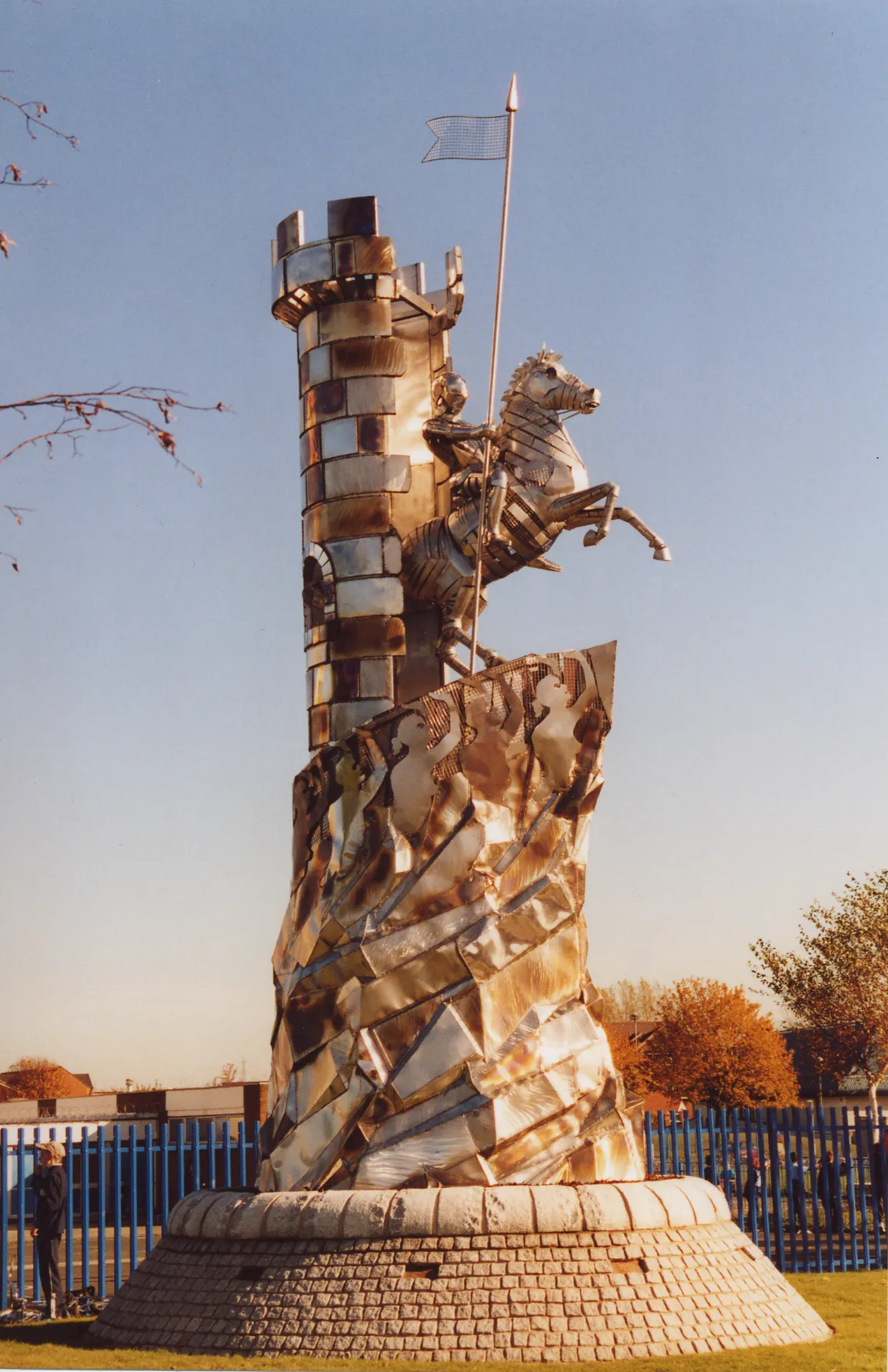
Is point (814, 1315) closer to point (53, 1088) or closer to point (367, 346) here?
point (367, 346)

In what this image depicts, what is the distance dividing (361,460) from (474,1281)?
25.9 ft

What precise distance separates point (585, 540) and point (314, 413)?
3071mm

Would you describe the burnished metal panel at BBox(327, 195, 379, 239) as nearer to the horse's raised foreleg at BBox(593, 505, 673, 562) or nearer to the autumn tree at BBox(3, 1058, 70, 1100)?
the horse's raised foreleg at BBox(593, 505, 673, 562)

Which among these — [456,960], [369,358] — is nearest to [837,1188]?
[456,960]

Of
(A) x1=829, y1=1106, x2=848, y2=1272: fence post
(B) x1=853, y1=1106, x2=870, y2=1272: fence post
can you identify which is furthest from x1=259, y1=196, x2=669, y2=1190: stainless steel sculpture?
(B) x1=853, y1=1106, x2=870, y2=1272: fence post

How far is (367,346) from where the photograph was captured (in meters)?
15.9

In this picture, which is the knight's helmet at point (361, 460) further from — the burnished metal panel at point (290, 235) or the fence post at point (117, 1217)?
the fence post at point (117, 1217)

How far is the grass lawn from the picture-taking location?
35.8 ft

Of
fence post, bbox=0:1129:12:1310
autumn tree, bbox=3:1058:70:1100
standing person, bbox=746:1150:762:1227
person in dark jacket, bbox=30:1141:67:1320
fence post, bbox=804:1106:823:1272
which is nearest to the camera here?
person in dark jacket, bbox=30:1141:67:1320

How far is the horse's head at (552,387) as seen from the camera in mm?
15680

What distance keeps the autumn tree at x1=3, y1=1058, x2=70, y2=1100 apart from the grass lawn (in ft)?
173

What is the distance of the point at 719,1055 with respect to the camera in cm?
4109

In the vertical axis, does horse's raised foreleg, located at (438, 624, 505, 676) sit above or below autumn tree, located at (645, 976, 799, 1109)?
above

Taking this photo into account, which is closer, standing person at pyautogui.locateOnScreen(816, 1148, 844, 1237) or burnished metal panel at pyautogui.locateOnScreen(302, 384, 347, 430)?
burnished metal panel at pyautogui.locateOnScreen(302, 384, 347, 430)
